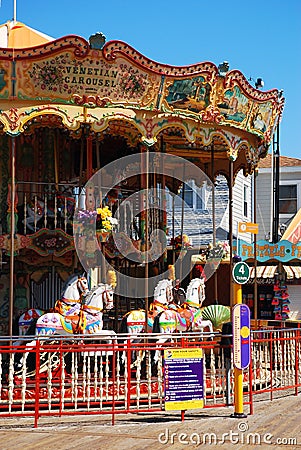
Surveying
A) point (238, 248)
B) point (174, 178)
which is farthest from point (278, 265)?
point (174, 178)

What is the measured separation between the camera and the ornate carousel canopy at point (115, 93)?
1182 cm

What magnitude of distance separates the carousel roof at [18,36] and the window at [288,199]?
59.3 ft

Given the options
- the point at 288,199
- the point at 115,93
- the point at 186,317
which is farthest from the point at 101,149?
the point at 288,199

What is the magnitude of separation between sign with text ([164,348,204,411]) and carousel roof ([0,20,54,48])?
28.0ft

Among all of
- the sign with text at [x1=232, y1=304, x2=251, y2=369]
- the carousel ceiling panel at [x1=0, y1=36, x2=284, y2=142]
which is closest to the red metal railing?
the sign with text at [x1=232, y1=304, x2=251, y2=369]

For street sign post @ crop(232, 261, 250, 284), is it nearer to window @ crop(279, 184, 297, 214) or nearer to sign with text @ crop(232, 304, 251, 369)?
sign with text @ crop(232, 304, 251, 369)

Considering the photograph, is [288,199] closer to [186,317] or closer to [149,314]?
[186,317]

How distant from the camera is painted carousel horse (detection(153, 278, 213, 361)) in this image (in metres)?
13.2

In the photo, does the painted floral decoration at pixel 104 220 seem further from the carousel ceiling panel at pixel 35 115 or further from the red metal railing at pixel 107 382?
the red metal railing at pixel 107 382

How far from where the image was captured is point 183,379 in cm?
924

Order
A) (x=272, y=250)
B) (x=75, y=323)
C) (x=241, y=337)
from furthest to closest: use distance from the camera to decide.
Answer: (x=272, y=250) → (x=75, y=323) → (x=241, y=337)

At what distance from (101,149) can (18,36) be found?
321 cm

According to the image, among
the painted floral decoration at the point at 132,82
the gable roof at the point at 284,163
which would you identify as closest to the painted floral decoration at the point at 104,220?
the painted floral decoration at the point at 132,82

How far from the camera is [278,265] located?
2566 centimetres
